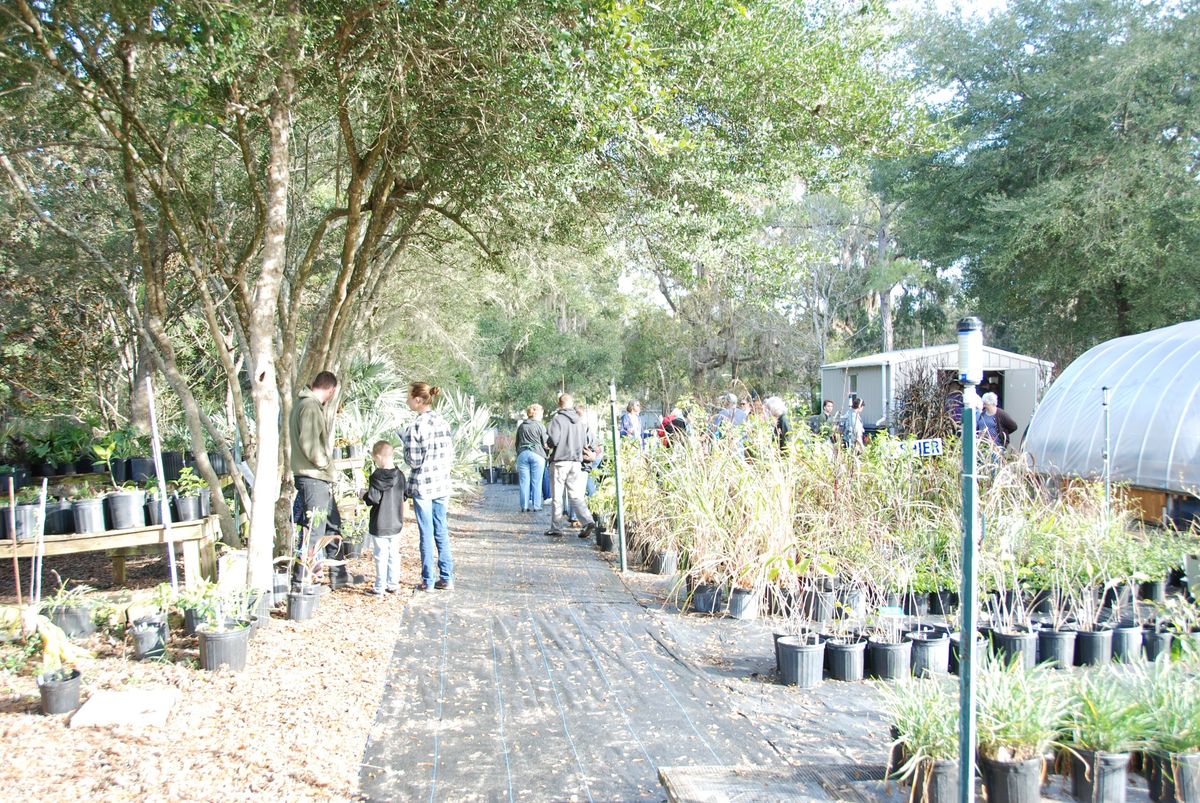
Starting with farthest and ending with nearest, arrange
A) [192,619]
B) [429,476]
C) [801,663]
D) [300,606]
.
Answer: [429,476], [300,606], [192,619], [801,663]

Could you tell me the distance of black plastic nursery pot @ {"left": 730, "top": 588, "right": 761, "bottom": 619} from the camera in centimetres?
583

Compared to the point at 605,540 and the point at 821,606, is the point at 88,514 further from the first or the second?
the point at 821,606

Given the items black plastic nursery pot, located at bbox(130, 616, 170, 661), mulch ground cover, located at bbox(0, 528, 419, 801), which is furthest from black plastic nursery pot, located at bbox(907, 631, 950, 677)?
black plastic nursery pot, located at bbox(130, 616, 170, 661)

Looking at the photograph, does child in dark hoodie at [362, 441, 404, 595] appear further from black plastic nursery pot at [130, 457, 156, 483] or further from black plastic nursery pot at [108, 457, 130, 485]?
black plastic nursery pot at [108, 457, 130, 485]

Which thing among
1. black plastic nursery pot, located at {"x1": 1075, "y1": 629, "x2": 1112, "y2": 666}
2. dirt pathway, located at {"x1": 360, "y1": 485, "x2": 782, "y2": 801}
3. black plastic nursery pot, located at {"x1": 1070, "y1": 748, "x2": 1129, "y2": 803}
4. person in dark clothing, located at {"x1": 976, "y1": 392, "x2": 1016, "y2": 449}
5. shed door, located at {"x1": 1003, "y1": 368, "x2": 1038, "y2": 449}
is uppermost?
shed door, located at {"x1": 1003, "y1": 368, "x2": 1038, "y2": 449}

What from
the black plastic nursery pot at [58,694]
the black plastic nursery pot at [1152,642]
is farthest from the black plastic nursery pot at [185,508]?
the black plastic nursery pot at [1152,642]

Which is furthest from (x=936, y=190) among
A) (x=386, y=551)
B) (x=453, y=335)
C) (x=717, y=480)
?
(x=386, y=551)

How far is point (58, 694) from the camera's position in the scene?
3.98m

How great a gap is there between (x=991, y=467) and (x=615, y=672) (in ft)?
12.9

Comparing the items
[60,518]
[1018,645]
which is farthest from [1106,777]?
[60,518]

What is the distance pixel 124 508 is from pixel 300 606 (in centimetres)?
144

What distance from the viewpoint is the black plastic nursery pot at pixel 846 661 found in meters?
4.54

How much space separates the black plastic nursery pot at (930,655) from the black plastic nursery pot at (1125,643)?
3.59 feet

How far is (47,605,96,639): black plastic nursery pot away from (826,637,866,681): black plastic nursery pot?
438cm
